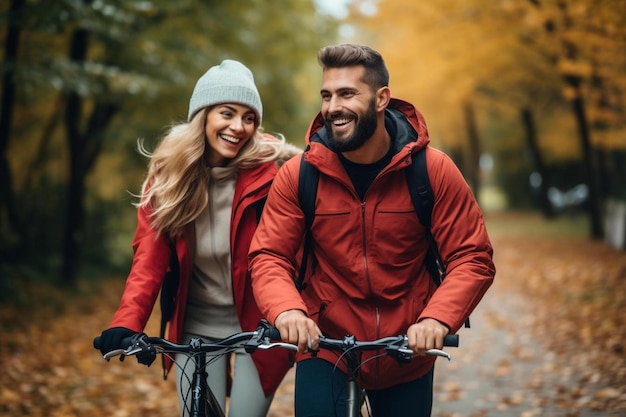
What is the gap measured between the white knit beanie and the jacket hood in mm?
520

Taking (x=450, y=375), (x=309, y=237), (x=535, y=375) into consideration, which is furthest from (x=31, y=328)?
(x=309, y=237)

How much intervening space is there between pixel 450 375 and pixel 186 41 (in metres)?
7.59

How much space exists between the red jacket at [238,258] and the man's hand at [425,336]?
1.09 meters

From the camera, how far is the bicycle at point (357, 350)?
9.14 feet

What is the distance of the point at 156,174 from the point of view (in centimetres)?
398

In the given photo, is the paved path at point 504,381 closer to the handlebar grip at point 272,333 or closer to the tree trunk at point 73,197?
the handlebar grip at point 272,333

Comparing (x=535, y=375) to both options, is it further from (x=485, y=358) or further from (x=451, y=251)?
(x=451, y=251)

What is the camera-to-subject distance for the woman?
12.2 ft

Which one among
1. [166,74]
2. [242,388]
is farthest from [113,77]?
[242,388]

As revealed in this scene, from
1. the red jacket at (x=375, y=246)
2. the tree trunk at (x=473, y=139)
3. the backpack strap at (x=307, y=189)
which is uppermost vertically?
the tree trunk at (x=473, y=139)

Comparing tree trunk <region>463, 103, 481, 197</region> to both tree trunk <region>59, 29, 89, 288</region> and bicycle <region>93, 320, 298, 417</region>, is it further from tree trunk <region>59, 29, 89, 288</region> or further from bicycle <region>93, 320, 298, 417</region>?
bicycle <region>93, 320, 298, 417</region>

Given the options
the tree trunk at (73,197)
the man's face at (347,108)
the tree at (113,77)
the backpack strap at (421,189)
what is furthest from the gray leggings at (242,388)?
the tree trunk at (73,197)

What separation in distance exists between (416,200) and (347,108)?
49 cm

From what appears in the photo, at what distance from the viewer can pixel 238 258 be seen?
3.78 metres
